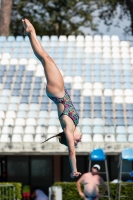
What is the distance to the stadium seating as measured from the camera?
19641mm

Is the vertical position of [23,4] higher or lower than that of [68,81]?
higher

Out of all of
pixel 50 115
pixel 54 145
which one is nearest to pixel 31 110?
pixel 50 115

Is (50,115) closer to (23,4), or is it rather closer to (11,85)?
(11,85)

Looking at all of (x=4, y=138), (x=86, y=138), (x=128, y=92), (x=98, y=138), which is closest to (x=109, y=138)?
(x=98, y=138)

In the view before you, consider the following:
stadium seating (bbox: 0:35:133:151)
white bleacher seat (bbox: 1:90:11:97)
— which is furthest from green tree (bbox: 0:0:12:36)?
white bleacher seat (bbox: 1:90:11:97)

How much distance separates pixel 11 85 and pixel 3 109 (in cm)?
150

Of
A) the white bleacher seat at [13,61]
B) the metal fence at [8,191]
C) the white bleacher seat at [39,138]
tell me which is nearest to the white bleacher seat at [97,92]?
the white bleacher seat at [39,138]

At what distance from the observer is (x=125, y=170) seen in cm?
2153

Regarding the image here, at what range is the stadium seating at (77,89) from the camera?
1964 cm

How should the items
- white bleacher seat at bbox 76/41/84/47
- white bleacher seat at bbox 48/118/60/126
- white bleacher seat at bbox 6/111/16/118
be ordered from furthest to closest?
1. white bleacher seat at bbox 76/41/84/47
2. white bleacher seat at bbox 6/111/16/118
3. white bleacher seat at bbox 48/118/60/126

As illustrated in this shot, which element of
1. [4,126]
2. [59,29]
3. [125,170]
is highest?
[59,29]

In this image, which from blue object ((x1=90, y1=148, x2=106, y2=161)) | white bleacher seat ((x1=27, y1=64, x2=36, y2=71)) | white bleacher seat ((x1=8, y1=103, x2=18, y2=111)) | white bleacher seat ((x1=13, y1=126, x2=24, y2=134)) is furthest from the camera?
white bleacher seat ((x1=27, y1=64, x2=36, y2=71))

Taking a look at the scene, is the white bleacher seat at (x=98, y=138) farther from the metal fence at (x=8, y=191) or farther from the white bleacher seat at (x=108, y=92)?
the metal fence at (x=8, y=191)

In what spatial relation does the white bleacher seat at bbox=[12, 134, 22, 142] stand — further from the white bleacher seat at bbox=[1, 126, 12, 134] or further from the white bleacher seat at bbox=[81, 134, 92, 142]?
the white bleacher seat at bbox=[81, 134, 92, 142]
